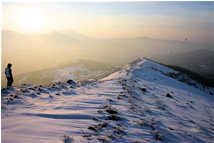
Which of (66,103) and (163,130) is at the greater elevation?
(66,103)

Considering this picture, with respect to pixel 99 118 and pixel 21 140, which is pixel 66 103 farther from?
pixel 21 140

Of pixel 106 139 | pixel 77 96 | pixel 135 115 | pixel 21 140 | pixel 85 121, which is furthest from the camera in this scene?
pixel 77 96

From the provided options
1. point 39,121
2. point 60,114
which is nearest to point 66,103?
point 60,114

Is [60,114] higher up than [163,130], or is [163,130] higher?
[60,114]

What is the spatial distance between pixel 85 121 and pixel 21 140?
12.0ft

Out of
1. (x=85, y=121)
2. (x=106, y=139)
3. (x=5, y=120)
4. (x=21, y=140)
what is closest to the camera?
(x=21, y=140)

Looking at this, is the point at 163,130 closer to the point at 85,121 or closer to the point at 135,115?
the point at 135,115

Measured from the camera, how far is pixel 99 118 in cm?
1284

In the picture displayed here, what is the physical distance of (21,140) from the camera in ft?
29.0

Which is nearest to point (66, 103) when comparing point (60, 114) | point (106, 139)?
point (60, 114)

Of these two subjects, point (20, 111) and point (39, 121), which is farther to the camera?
point (20, 111)

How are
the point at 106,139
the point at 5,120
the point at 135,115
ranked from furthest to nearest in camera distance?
the point at 135,115 → the point at 5,120 → the point at 106,139

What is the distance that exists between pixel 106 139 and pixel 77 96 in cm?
757

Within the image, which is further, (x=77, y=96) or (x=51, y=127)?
(x=77, y=96)
